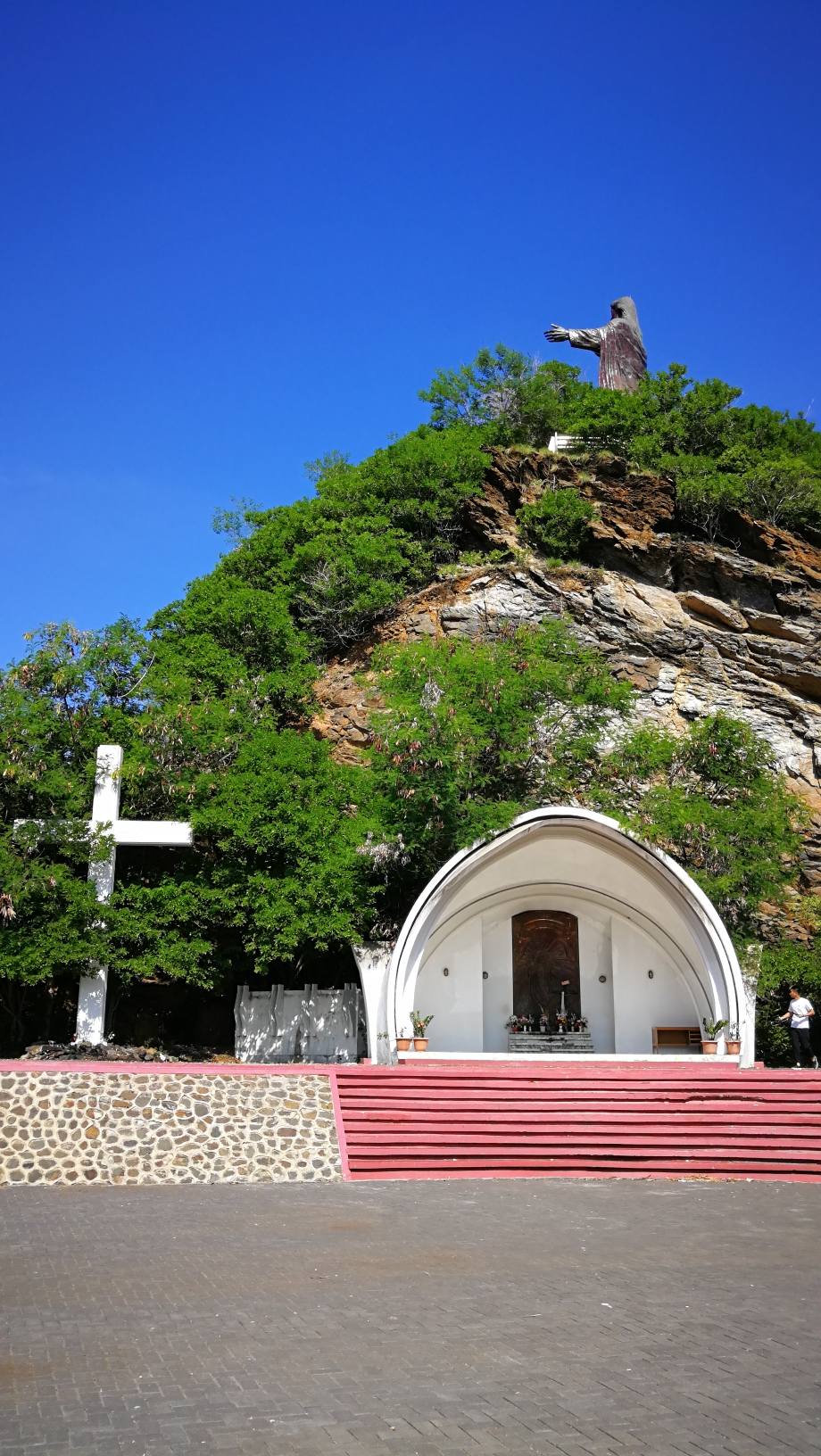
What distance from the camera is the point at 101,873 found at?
18.3m

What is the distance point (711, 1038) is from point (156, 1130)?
10.1m

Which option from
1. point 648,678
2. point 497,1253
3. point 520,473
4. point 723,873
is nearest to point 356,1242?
point 497,1253

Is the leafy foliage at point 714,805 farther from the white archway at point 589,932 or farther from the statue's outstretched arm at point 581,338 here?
the statue's outstretched arm at point 581,338

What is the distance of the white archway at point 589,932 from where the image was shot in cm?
1817

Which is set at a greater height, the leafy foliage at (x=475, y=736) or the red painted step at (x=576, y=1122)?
the leafy foliage at (x=475, y=736)

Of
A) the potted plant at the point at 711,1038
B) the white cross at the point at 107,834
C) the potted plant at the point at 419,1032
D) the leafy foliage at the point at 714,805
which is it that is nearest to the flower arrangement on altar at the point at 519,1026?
the potted plant at the point at 419,1032

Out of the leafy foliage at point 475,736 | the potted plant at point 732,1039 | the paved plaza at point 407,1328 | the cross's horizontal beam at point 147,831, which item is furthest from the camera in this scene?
the leafy foliage at point 475,736

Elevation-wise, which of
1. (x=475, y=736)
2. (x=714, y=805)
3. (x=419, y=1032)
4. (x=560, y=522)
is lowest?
(x=419, y=1032)

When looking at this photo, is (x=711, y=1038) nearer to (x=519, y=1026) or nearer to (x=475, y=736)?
(x=519, y=1026)

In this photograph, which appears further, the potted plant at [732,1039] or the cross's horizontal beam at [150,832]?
the cross's horizontal beam at [150,832]

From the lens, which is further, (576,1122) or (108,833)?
(108,833)

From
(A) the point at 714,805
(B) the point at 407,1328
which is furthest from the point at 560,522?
(B) the point at 407,1328

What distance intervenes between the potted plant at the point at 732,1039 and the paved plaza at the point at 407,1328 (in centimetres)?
746

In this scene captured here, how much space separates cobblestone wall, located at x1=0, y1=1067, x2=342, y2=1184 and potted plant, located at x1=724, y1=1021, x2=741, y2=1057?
8.05 metres
